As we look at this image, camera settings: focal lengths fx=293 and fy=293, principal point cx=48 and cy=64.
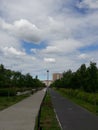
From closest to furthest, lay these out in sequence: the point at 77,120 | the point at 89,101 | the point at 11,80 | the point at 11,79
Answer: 1. the point at 77,120
2. the point at 89,101
3. the point at 11,80
4. the point at 11,79

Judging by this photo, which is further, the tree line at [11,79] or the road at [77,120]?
the tree line at [11,79]

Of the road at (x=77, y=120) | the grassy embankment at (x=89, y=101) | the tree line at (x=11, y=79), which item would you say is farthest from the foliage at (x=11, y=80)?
the road at (x=77, y=120)

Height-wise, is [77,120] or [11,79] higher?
[11,79]

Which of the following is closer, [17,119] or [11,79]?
[17,119]

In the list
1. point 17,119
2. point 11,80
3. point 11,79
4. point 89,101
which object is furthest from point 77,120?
point 11,79

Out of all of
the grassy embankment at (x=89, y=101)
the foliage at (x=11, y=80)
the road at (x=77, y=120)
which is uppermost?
the foliage at (x=11, y=80)

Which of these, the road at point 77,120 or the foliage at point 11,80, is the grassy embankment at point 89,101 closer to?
the road at point 77,120

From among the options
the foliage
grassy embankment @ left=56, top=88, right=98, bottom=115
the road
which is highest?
the foliage

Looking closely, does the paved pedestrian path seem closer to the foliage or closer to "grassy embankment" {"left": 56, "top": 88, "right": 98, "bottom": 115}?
"grassy embankment" {"left": 56, "top": 88, "right": 98, "bottom": 115}

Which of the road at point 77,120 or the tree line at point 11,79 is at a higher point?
the tree line at point 11,79

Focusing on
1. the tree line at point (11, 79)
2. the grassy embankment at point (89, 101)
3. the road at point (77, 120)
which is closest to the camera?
the road at point (77, 120)

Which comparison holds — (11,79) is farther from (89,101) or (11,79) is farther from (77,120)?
(77,120)

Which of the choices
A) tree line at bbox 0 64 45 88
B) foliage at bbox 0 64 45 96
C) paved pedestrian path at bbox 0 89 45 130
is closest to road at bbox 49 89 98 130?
paved pedestrian path at bbox 0 89 45 130

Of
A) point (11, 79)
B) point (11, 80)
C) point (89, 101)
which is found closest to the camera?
point (89, 101)
